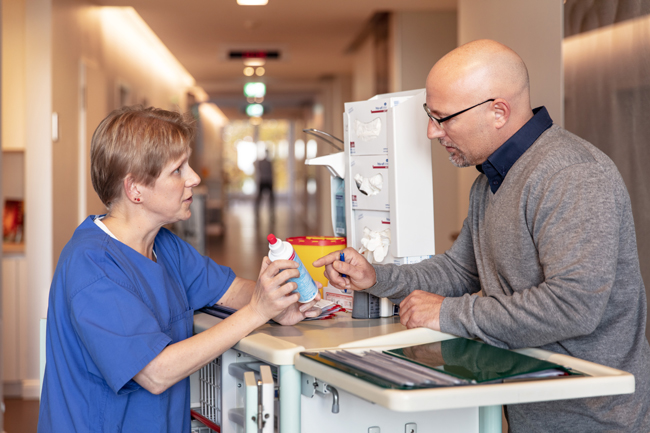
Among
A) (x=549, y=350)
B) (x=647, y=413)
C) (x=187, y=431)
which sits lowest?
(x=187, y=431)

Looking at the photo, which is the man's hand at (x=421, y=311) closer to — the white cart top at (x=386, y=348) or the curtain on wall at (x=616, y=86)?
the white cart top at (x=386, y=348)

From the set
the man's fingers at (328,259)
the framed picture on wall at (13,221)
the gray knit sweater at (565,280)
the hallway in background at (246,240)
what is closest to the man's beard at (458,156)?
the gray knit sweater at (565,280)

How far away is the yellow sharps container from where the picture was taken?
1.94m

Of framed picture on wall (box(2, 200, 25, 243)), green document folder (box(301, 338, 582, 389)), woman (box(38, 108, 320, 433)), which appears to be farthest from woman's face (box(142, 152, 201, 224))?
framed picture on wall (box(2, 200, 25, 243))

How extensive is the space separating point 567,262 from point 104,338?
97 centimetres

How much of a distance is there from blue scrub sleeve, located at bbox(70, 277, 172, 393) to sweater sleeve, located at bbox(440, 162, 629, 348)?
735 millimetres

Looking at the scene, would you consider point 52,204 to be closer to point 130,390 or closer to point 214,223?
point 130,390

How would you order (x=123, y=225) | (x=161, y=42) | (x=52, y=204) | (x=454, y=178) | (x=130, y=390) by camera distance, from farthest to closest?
(x=161, y=42)
(x=454, y=178)
(x=52, y=204)
(x=123, y=225)
(x=130, y=390)

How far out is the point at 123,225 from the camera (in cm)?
160

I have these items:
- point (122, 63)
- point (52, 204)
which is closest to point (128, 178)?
point (52, 204)

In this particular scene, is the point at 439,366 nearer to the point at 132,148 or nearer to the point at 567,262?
the point at 567,262

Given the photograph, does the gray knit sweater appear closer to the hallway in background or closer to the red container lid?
the red container lid

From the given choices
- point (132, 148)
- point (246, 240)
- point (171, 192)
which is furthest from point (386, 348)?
point (246, 240)

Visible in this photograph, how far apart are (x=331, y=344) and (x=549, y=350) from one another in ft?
1.65
